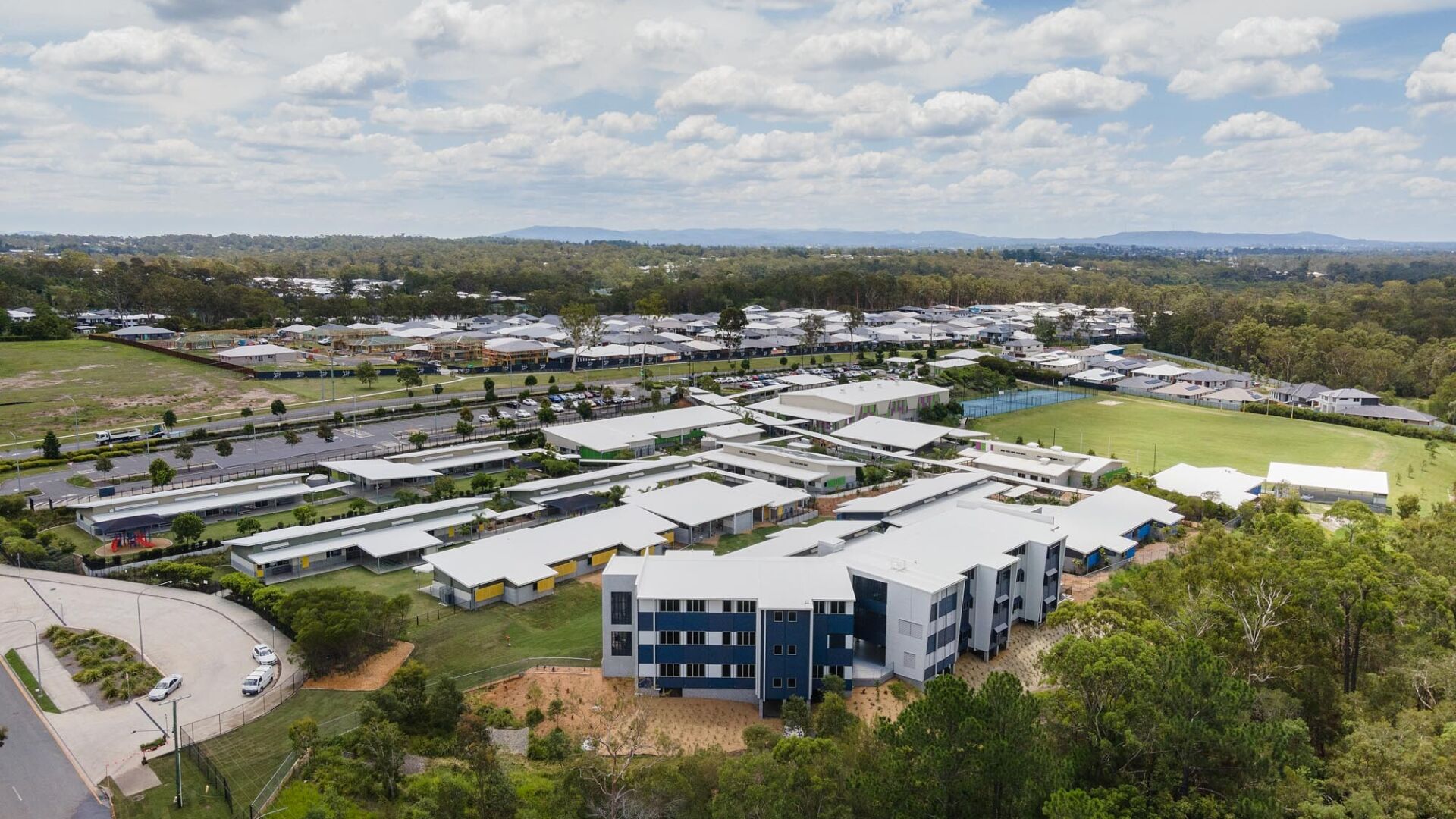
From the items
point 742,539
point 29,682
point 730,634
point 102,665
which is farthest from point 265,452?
point 730,634

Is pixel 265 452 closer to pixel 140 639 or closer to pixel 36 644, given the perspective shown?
pixel 36 644

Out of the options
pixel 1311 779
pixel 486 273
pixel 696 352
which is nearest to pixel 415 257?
pixel 486 273

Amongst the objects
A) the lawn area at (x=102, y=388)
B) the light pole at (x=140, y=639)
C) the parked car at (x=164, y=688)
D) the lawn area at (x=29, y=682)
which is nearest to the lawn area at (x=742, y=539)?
the parked car at (x=164, y=688)

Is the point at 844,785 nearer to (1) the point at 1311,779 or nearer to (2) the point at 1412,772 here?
(1) the point at 1311,779

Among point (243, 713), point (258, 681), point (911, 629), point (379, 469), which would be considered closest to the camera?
point (243, 713)

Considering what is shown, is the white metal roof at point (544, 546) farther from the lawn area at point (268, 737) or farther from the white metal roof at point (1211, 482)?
the white metal roof at point (1211, 482)
